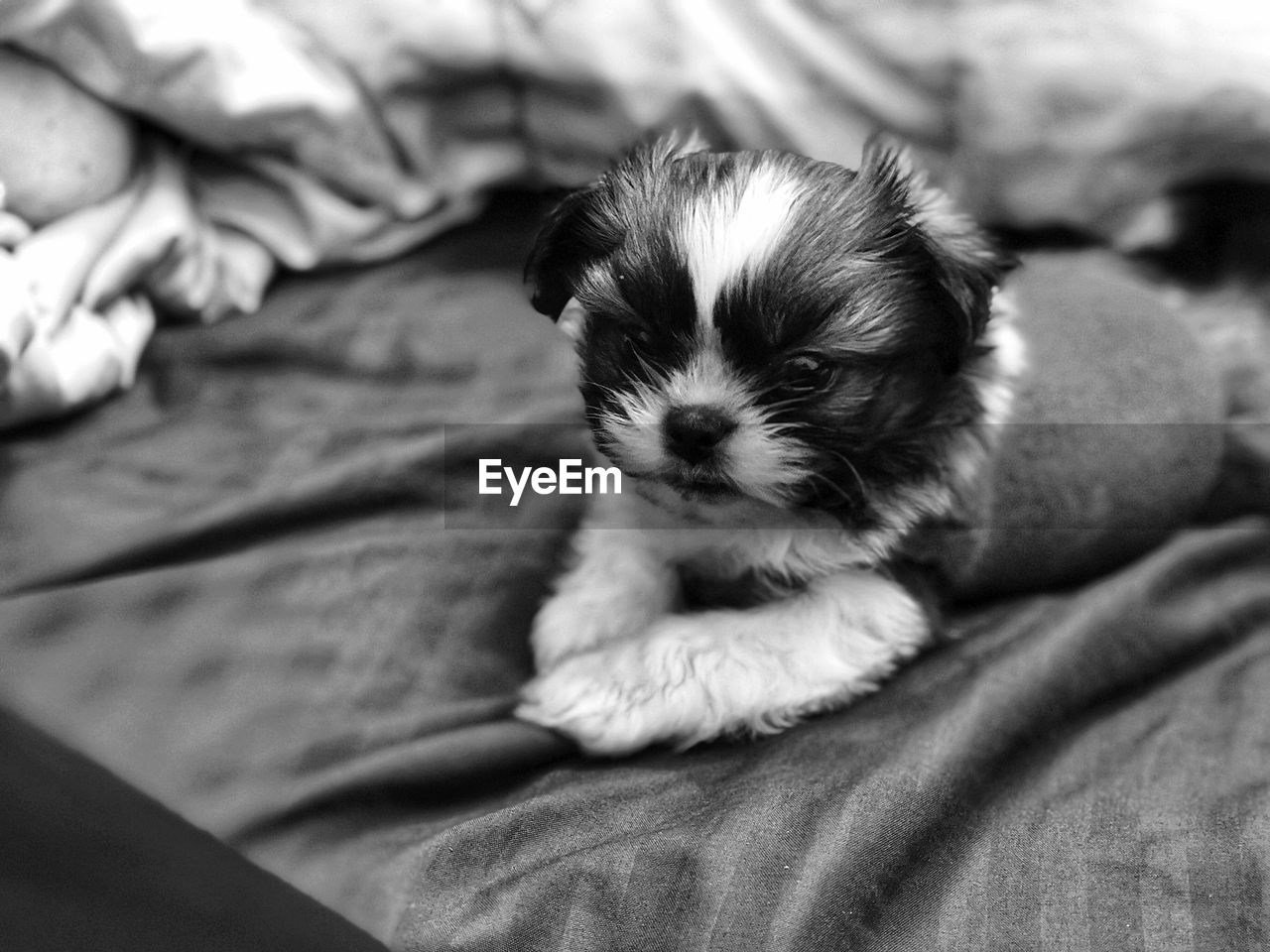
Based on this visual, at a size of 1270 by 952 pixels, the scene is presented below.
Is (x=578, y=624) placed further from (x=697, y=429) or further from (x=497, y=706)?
(x=697, y=429)

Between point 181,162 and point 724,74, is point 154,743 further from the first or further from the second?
point 724,74

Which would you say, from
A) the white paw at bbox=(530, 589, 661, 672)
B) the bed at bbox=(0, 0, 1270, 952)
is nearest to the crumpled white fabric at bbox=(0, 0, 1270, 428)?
the bed at bbox=(0, 0, 1270, 952)

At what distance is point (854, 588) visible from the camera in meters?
1.33

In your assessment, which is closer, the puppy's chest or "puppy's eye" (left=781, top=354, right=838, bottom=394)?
"puppy's eye" (left=781, top=354, right=838, bottom=394)

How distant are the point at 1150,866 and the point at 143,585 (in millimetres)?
1155

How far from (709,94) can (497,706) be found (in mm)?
1084

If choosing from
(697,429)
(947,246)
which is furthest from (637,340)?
(947,246)

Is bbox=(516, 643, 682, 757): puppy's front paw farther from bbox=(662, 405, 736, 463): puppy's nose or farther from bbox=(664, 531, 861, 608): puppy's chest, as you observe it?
bbox=(662, 405, 736, 463): puppy's nose

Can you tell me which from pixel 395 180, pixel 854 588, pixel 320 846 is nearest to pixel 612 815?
pixel 320 846

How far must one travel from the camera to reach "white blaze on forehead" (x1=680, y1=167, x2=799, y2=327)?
1.03 metres

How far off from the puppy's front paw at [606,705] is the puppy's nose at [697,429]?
12.6 inches

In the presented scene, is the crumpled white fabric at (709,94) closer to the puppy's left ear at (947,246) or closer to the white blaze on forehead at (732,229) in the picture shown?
the puppy's left ear at (947,246)

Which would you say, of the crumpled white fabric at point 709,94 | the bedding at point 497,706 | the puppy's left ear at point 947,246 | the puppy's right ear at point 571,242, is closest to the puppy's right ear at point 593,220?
the puppy's right ear at point 571,242

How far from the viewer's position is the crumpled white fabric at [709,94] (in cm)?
165
